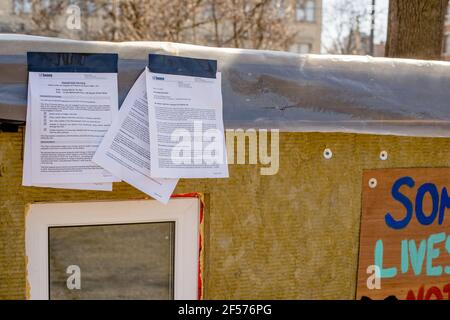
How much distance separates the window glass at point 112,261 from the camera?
6.56 ft

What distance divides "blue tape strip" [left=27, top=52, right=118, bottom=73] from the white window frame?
0.53 meters

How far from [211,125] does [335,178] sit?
A: 682 millimetres

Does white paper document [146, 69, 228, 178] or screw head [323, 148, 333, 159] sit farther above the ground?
white paper document [146, 69, 228, 178]

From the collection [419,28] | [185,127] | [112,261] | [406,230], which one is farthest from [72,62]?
[419,28]

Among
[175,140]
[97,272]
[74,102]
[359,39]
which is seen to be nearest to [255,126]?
[175,140]

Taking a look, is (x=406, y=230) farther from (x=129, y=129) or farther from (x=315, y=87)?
(x=129, y=129)

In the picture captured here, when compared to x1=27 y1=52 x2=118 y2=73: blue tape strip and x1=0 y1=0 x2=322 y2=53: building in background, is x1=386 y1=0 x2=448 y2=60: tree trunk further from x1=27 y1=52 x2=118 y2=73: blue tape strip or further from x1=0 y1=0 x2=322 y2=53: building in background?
x1=0 y1=0 x2=322 y2=53: building in background

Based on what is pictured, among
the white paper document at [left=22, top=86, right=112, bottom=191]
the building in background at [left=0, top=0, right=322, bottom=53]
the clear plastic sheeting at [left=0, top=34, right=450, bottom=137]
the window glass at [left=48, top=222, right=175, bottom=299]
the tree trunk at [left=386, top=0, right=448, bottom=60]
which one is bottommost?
the window glass at [left=48, top=222, right=175, bottom=299]

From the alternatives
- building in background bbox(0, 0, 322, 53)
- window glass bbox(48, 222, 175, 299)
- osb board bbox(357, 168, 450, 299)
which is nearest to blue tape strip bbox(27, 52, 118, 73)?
window glass bbox(48, 222, 175, 299)

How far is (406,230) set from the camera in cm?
237

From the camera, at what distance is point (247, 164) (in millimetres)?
2107

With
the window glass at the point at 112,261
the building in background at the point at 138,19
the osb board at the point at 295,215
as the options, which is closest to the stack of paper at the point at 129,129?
the osb board at the point at 295,215

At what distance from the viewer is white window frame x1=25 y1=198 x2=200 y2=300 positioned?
194 cm

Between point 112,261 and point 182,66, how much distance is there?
855 millimetres
